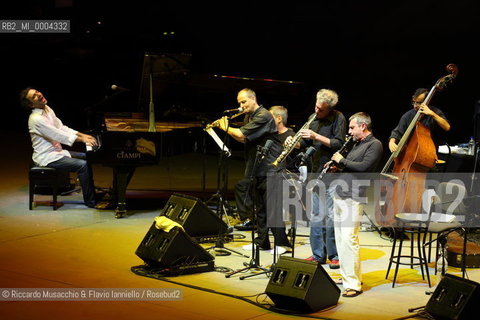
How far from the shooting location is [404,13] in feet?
43.0

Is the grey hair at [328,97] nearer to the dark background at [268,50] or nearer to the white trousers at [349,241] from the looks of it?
the white trousers at [349,241]

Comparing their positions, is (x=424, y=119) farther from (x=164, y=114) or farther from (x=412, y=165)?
(x=164, y=114)

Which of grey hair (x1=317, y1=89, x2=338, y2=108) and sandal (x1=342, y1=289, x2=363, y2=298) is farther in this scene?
grey hair (x1=317, y1=89, x2=338, y2=108)

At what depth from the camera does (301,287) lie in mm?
5270

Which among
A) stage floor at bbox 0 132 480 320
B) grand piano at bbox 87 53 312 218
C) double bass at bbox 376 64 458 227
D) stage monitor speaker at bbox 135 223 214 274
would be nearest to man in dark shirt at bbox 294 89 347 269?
stage floor at bbox 0 132 480 320

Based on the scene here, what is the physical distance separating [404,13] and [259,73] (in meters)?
3.18

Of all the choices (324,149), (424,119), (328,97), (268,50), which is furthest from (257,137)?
(268,50)

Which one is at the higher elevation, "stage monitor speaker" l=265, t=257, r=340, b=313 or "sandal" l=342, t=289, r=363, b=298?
"stage monitor speaker" l=265, t=257, r=340, b=313

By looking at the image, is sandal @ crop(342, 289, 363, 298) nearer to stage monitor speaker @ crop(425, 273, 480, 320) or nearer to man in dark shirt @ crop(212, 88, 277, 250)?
stage monitor speaker @ crop(425, 273, 480, 320)

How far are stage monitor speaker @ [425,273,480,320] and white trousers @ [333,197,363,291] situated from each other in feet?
2.79

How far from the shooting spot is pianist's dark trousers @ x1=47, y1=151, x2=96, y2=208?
9.19 m

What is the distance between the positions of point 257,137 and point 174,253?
1617 mm

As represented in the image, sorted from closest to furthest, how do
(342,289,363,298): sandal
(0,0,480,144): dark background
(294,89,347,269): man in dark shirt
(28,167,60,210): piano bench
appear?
(342,289,363,298): sandal < (294,89,347,269): man in dark shirt < (28,167,60,210): piano bench < (0,0,480,144): dark background

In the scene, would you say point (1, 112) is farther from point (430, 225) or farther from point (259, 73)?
point (430, 225)
